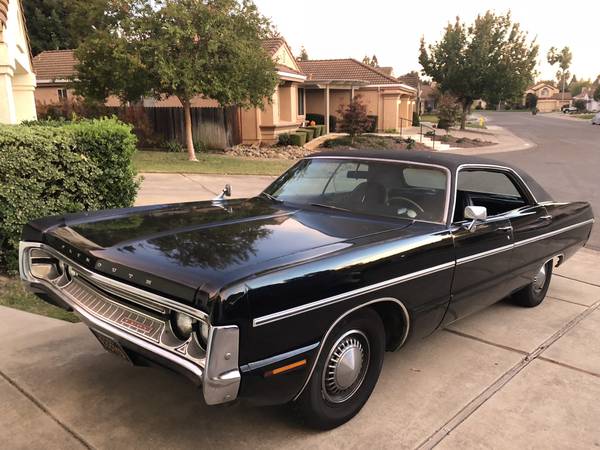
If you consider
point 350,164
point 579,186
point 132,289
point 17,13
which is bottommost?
point 579,186

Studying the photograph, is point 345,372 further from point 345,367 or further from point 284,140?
point 284,140

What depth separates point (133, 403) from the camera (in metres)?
3.16

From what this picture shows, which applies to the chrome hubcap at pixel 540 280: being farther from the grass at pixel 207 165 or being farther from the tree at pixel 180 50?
the tree at pixel 180 50

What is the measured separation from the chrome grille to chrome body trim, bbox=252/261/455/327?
56 centimetres

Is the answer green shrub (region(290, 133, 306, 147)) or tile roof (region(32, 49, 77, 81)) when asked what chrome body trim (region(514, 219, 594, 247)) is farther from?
tile roof (region(32, 49, 77, 81))

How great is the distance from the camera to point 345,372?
2955 mm

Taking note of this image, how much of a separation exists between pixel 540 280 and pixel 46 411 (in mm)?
4376

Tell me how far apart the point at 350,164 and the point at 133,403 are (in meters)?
2.41

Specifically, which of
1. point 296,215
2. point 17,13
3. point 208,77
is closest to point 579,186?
point 208,77

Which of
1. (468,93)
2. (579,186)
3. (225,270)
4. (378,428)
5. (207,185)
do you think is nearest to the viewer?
(225,270)

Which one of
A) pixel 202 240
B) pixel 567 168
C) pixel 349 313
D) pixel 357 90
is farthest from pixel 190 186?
pixel 357 90

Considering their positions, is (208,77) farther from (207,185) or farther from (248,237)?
(248,237)

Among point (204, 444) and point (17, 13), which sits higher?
point (17, 13)

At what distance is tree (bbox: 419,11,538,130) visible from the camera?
41188 mm
